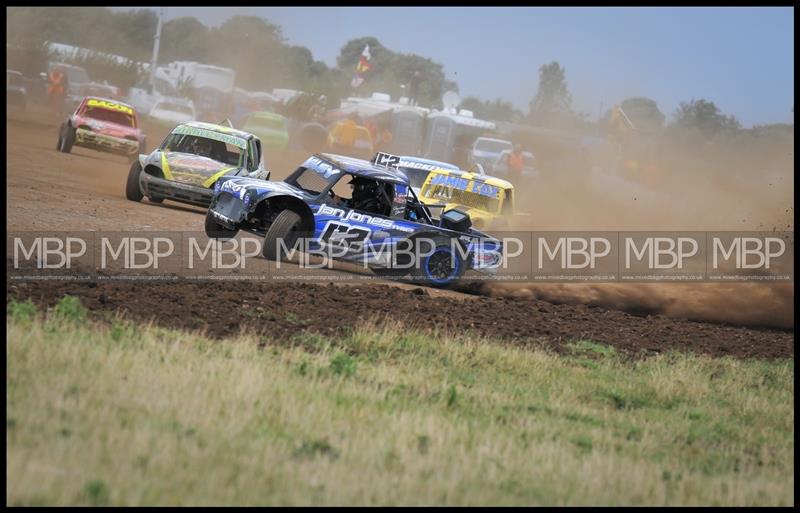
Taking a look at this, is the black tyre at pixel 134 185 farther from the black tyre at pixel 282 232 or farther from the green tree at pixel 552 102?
the green tree at pixel 552 102

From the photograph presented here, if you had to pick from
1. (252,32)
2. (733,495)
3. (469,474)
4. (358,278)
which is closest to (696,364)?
(358,278)

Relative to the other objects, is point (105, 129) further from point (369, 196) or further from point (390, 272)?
point (390, 272)

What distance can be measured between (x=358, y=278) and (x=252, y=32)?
5132 cm

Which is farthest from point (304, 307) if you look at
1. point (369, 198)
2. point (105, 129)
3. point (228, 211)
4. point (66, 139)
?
point (66, 139)

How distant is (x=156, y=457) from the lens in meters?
6.13

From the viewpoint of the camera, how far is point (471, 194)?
19531 mm

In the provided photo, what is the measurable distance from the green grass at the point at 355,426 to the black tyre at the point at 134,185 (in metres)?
9.29

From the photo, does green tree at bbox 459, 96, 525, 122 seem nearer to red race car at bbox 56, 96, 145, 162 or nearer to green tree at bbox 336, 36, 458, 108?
green tree at bbox 336, 36, 458, 108

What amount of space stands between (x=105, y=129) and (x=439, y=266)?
13689mm

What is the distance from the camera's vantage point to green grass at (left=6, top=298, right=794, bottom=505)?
6066 mm

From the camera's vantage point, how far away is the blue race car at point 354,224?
14.3 metres

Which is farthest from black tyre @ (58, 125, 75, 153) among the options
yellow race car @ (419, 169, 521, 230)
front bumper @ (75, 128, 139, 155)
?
yellow race car @ (419, 169, 521, 230)

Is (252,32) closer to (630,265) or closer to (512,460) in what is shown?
→ (630,265)

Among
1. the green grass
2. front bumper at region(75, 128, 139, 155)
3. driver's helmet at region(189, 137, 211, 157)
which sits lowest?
the green grass
